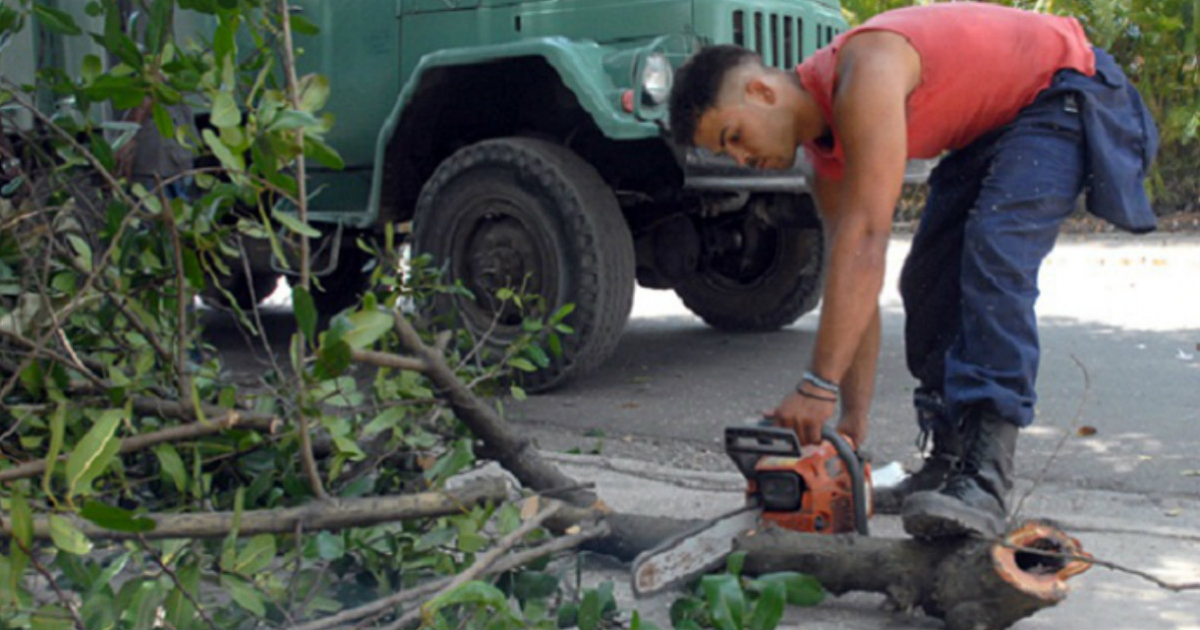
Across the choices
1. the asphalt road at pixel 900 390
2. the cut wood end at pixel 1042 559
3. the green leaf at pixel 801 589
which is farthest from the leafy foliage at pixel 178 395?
the cut wood end at pixel 1042 559

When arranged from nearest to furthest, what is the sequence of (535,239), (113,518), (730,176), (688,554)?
(113,518)
(688,554)
(730,176)
(535,239)

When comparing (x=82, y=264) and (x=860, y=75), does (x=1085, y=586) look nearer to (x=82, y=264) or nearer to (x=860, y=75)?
(x=860, y=75)

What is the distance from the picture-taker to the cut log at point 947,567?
2.74 metres

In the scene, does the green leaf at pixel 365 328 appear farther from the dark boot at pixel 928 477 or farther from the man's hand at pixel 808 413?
the dark boot at pixel 928 477

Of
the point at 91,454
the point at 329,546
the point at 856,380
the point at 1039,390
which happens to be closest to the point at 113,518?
the point at 91,454

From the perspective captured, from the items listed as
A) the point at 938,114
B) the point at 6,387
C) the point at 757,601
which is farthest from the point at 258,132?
the point at 938,114

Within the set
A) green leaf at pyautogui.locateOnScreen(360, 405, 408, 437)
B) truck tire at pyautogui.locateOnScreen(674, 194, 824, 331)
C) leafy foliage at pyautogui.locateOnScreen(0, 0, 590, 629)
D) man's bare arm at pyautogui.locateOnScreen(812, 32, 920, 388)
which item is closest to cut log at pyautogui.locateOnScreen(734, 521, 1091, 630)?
man's bare arm at pyautogui.locateOnScreen(812, 32, 920, 388)

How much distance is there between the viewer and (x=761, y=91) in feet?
11.1

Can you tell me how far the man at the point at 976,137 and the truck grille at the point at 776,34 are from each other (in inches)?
105

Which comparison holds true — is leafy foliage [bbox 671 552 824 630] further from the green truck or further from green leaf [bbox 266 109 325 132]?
the green truck

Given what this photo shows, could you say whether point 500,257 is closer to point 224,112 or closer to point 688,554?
point 688,554

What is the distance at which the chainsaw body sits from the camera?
3062 mm

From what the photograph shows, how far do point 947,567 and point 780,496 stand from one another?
423 millimetres

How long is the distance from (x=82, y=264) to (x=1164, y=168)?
1291 cm
